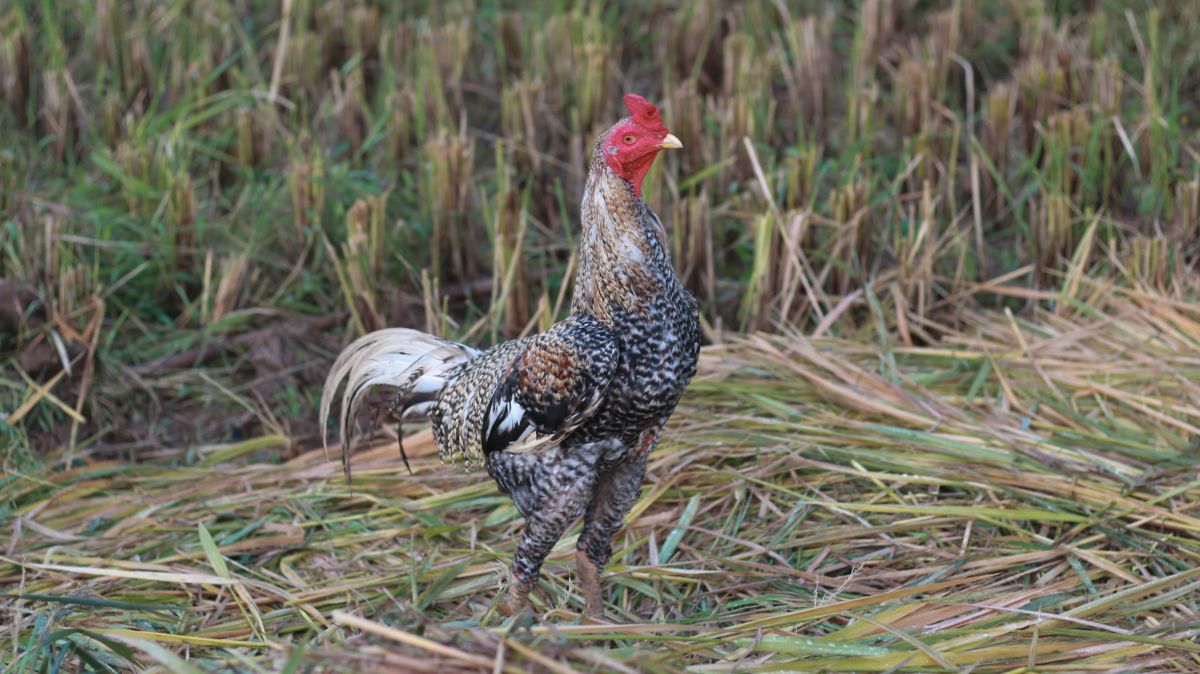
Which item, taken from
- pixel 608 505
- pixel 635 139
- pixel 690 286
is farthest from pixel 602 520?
pixel 690 286

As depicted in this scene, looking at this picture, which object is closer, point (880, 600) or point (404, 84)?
point (880, 600)

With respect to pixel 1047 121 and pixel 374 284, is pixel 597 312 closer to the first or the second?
pixel 374 284

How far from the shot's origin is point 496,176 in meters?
5.38

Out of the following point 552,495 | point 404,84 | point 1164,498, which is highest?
point 404,84

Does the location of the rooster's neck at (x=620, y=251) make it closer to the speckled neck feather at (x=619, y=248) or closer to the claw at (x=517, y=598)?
the speckled neck feather at (x=619, y=248)

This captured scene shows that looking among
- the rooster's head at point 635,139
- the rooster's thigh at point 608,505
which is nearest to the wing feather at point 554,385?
the rooster's thigh at point 608,505

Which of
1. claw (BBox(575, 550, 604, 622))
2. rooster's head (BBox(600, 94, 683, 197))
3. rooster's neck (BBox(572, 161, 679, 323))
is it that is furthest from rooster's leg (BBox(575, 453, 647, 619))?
rooster's head (BBox(600, 94, 683, 197))

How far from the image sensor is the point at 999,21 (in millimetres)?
6605

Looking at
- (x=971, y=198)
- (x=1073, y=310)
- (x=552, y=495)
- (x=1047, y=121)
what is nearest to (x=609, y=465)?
(x=552, y=495)

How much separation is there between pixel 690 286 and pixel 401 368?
171cm

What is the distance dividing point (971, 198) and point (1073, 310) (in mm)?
853

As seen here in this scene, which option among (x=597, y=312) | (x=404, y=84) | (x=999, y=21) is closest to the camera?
(x=597, y=312)

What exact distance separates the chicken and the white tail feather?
64 mm

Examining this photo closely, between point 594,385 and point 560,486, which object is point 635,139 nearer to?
point 594,385
